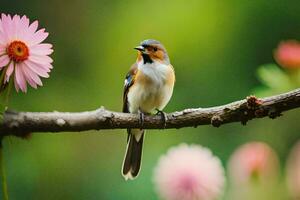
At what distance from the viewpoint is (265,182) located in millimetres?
823

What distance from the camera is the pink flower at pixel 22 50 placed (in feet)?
1.58

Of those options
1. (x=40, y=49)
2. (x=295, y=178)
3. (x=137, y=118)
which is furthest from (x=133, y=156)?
(x=40, y=49)

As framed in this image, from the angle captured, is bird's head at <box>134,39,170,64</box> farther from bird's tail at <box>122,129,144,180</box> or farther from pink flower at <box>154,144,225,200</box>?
pink flower at <box>154,144,225,200</box>

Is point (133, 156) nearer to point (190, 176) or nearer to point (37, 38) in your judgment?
point (190, 176)

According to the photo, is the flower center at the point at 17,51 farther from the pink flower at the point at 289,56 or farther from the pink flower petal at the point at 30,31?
the pink flower at the point at 289,56

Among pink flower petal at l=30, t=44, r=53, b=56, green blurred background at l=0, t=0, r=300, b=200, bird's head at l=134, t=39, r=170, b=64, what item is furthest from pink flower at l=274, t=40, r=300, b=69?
green blurred background at l=0, t=0, r=300, b=200

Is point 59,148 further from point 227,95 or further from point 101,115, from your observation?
point 101,115

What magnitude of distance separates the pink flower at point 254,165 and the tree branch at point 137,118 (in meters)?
0.14

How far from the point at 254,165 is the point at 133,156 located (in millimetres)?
301

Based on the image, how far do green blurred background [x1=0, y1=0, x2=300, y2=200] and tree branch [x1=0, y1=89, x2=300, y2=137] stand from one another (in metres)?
0.84

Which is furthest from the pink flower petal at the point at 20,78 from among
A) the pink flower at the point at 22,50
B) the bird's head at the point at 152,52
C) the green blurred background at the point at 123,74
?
the green blurred background at the point at 123,74

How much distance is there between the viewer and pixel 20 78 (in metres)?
0.48

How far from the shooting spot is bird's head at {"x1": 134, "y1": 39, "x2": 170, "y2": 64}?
987mm

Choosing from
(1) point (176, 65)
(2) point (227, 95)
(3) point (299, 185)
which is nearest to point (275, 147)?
(2) point (227, 95)
